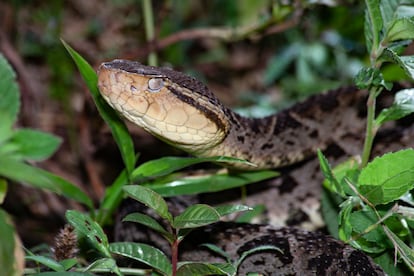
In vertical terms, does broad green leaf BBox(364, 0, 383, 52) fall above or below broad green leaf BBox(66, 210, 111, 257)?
above

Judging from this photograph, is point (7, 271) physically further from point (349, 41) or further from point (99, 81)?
point (349, 41)

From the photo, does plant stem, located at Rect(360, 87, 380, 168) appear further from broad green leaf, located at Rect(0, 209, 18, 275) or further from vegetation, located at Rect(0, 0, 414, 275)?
broad green leaf, located at Rect(0, 209, 18, 275)

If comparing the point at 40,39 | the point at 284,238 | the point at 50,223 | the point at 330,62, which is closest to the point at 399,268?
the point at 284,238

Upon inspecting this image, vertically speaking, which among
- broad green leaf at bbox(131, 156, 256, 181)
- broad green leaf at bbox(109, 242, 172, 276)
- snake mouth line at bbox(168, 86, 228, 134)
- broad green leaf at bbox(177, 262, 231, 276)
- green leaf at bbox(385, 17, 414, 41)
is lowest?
→ broad green leaf at bbox(177, 262, 231, 276)

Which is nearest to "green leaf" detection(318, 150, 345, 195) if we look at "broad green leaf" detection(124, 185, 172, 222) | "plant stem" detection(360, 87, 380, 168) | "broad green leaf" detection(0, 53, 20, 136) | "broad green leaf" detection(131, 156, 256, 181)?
"plant stem" detection(360, 87, 380, 168)

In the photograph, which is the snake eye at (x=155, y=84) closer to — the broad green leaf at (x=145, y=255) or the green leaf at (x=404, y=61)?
the broad green leaf at (x=145, y=255)

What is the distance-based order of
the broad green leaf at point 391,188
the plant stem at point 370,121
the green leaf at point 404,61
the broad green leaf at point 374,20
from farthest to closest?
the plant stem at point 370,121
the broad green leaf at point 374,20
the green leaf at point 404,61
the broad green leaf at point 391,188

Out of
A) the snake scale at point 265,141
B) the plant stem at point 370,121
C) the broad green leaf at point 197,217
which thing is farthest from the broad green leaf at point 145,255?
the plant stem at point 370,121
